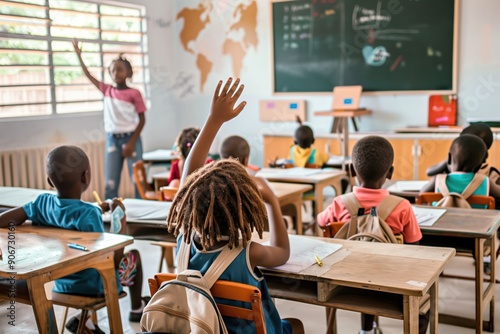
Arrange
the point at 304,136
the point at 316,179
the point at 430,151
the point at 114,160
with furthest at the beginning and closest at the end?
the point at 430,151, the point at 114,160, the point at 304,136, the point at 316,179

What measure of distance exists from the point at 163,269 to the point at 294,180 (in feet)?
3.44

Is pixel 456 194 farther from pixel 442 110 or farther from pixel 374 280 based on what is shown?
pixel 442 110

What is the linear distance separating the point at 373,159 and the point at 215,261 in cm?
96

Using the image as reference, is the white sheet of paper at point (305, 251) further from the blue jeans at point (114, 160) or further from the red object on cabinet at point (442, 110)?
the red object on cabinet at point (442, 110)

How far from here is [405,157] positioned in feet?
17.5

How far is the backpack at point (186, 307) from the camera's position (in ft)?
4.72

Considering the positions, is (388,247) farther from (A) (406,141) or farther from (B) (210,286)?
(A) (406,141)

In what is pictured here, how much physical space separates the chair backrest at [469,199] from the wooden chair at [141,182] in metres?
2.04

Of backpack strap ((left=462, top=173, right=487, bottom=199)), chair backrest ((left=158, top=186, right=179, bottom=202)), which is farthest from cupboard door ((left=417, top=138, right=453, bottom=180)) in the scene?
chair backrest ((left=158, top=186, right=179, bottom=202))

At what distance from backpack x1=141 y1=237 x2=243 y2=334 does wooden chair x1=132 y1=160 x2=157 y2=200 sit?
2726 millimetres

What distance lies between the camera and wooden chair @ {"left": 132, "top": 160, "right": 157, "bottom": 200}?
4195 mm

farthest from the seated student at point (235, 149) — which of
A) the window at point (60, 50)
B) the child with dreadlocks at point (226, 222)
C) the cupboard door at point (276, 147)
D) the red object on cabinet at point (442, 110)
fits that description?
the red object on cabinet at point (442, 110)

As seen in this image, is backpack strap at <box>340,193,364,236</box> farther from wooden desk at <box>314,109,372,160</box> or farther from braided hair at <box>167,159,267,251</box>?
wooden desk at <box>314,109,372,160</box>

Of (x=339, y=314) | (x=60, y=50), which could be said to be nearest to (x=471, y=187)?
(x=339, y=314)
